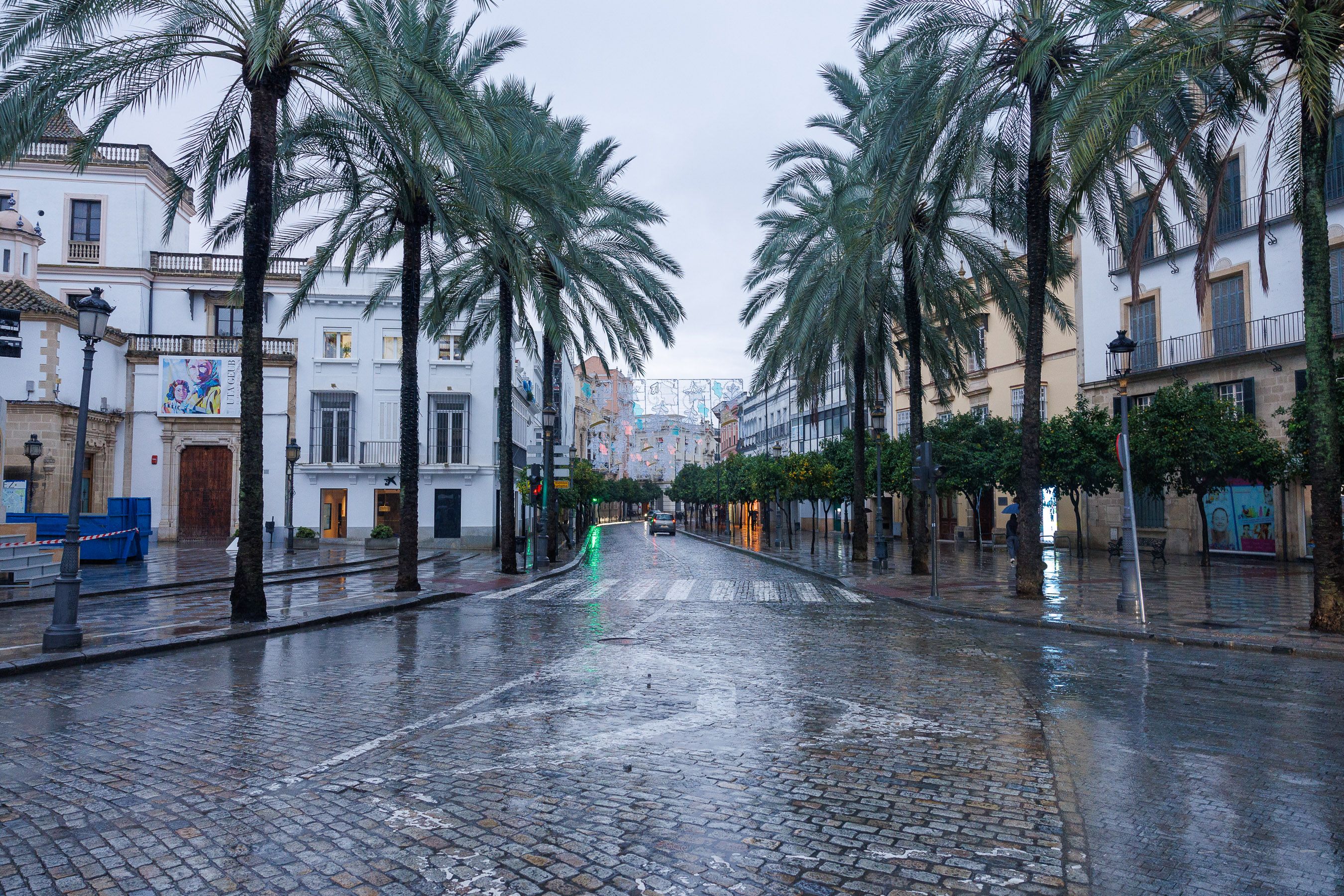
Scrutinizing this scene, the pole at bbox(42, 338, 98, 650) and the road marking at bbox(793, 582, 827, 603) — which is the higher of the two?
the pole at bbox(42, 338, 98, 650)

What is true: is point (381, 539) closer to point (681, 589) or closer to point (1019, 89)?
point (681, 589)

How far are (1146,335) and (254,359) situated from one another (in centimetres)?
3023

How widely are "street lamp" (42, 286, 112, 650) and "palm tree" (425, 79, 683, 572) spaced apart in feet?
20.7

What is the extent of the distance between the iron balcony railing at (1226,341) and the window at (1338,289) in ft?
0.10

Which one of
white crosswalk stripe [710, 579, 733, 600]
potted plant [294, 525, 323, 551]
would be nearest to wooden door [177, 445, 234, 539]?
potted plant [294, 525, 323, 551]

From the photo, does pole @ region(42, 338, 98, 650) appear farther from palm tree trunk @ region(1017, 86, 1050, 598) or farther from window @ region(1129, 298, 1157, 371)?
window @ region(1129, 298, 1157, 371)

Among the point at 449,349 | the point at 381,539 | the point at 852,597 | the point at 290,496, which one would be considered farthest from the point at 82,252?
the point at 852,597

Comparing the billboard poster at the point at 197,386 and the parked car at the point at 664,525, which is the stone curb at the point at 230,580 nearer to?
the billboard poster at the point at 197,386

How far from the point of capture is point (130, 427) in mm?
37938

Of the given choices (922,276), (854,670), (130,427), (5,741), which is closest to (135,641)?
(5,741)

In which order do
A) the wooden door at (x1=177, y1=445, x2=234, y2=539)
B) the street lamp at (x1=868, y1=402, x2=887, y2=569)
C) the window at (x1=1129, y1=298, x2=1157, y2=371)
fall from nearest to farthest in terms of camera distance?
the street lamp at (x1=868, y1=402, x2=887, y2=569), the window at (x1=1129, y1=298, x2=1157, y2=371), the wooden door at (x1=177, y1=445, x2=234, y2=539)

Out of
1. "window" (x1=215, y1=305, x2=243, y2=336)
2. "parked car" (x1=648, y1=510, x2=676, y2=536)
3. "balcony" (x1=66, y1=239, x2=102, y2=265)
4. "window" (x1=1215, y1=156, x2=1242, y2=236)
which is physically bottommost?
"parked car" (x1=648, y1=510, x2=676, y2=536)

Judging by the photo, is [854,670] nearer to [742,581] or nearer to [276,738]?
[276,738]

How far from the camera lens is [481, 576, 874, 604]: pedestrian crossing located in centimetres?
1777
